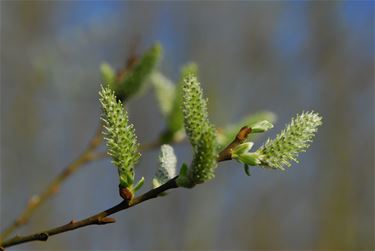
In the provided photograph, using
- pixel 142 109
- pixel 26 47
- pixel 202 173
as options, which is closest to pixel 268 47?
pixel 142 109

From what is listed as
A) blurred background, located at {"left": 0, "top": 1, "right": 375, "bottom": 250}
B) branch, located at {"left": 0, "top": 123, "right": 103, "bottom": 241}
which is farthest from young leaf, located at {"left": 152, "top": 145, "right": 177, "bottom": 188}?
blurred background, located at {"left": 0, "top": 1, "right": 375, "bottom": 250}

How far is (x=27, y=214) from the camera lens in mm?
1485

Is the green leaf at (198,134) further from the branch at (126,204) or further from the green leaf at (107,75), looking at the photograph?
the green leaf at (107,75)

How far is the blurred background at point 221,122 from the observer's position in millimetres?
5340

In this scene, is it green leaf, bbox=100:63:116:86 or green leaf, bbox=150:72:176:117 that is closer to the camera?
green leaf, bbox=100:63:116:86

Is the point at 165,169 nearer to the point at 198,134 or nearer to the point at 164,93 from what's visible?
the point at 198,134

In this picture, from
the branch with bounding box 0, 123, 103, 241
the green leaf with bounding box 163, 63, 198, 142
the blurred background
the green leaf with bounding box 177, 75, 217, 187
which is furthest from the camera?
the blurred background

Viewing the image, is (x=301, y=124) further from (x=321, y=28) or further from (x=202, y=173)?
(x=321, y=28)

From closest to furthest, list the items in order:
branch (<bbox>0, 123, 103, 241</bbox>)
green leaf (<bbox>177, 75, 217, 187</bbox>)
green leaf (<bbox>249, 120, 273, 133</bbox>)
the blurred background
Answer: green leaf (<bbox>177, 75, 217, 187</bbox>) → green leaf (<bbox>249, 120, 273, 133</bbox>) → branch (<bbox>0, 123, 103, 241</bbox>) → the blurred background

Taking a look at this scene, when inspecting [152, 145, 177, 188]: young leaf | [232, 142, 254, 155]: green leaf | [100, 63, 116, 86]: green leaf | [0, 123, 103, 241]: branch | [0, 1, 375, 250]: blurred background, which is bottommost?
[232, 142, 254, 155]: green leaf

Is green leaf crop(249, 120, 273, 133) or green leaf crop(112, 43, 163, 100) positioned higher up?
green leaf crop(112, 43, 163, 100)

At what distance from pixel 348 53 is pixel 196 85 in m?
5.91

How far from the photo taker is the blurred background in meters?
5.34

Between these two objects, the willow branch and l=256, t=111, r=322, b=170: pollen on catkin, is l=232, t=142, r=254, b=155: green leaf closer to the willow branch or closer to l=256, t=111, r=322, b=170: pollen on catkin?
l=256, t=111, r=322, b=170: pollen on catkin
